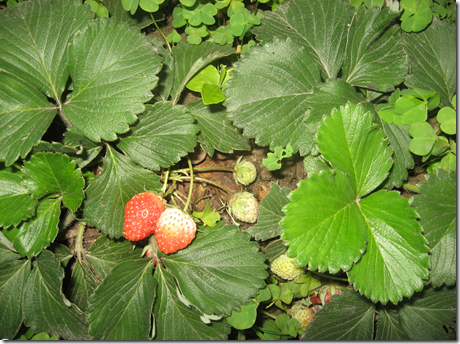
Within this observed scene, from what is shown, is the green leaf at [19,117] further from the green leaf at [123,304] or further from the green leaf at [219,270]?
the green leaf at [219,270]

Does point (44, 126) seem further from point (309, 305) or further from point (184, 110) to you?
point (309, 305)

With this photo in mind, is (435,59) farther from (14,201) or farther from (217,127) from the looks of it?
(14,201)

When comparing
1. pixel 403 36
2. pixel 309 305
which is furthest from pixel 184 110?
pixel 309 305

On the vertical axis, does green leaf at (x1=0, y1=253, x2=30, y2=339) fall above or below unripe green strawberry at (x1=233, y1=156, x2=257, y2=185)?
below

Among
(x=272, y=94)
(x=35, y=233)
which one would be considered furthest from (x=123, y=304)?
(x=272, y=94)

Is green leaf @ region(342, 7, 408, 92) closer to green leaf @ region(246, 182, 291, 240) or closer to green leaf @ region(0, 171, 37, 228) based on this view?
green leaf @ region(246, 182, 291, 240)

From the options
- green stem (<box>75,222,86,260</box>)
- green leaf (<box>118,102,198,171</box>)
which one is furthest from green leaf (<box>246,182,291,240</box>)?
green stem (<box>75,222,86,260</box>)

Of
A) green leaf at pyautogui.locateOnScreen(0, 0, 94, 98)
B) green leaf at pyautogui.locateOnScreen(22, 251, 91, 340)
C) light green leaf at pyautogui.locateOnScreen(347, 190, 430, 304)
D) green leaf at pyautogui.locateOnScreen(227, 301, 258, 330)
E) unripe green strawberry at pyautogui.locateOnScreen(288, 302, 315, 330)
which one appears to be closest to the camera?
light green leaf at pyautogui.locateOnScreen(347, 190, 430, 304)

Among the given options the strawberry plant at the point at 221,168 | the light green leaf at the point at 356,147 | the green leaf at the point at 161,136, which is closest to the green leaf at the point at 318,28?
the strawberry plant at the point at 221,168
